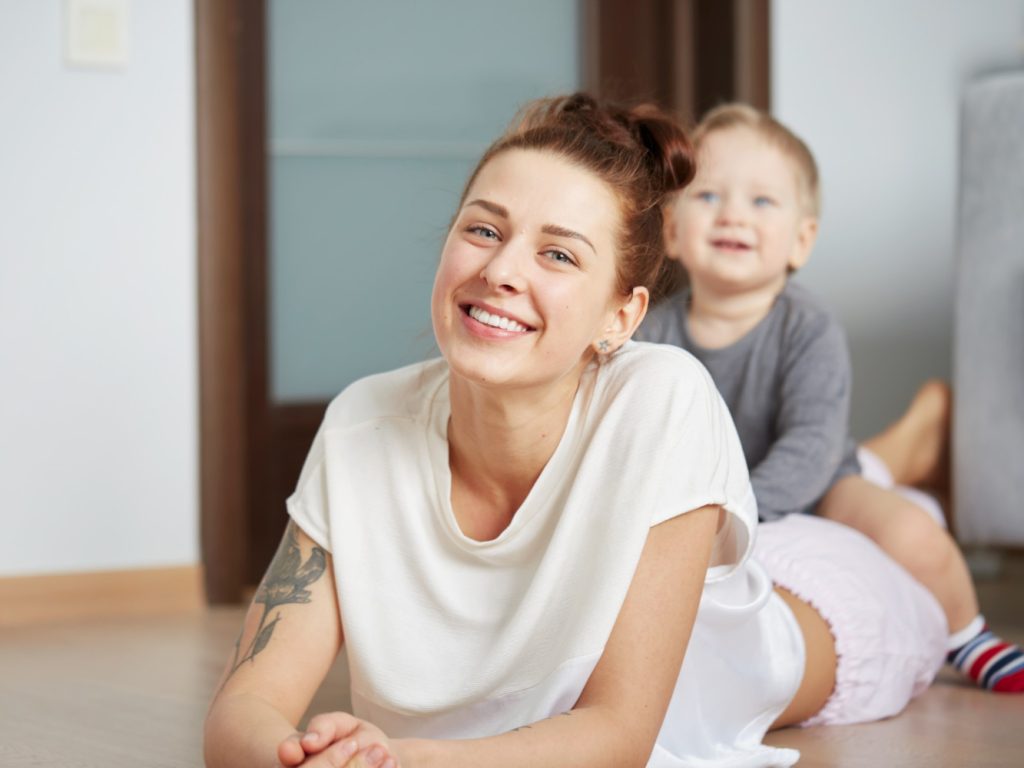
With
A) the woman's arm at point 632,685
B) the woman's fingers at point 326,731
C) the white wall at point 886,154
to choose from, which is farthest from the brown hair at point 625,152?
the white wall at point 886,154

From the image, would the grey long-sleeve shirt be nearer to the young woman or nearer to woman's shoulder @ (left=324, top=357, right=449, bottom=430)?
the young woman

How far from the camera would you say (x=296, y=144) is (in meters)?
2.79

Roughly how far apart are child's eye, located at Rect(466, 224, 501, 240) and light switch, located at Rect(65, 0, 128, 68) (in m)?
1.49

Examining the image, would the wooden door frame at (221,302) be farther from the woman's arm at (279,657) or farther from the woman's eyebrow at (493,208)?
the woman's eyebrow at (493,208)

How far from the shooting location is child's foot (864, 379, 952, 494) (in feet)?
8.24

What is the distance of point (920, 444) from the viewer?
2.54 m

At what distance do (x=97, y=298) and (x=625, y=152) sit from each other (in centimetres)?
146

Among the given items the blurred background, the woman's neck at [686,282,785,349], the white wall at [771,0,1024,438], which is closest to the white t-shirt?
the woman's neck at [686,282,785,349]

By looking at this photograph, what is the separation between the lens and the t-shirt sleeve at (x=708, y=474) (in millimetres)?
1220

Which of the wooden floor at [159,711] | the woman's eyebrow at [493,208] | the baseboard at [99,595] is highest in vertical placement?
the woman's eyebrow at [493,208]

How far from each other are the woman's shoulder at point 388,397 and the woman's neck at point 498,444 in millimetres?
65

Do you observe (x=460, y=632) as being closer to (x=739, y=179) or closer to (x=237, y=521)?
(x=739, y=179)

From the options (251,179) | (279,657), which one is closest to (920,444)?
(251,179)

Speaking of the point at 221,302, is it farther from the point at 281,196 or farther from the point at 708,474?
the point at 708,474
